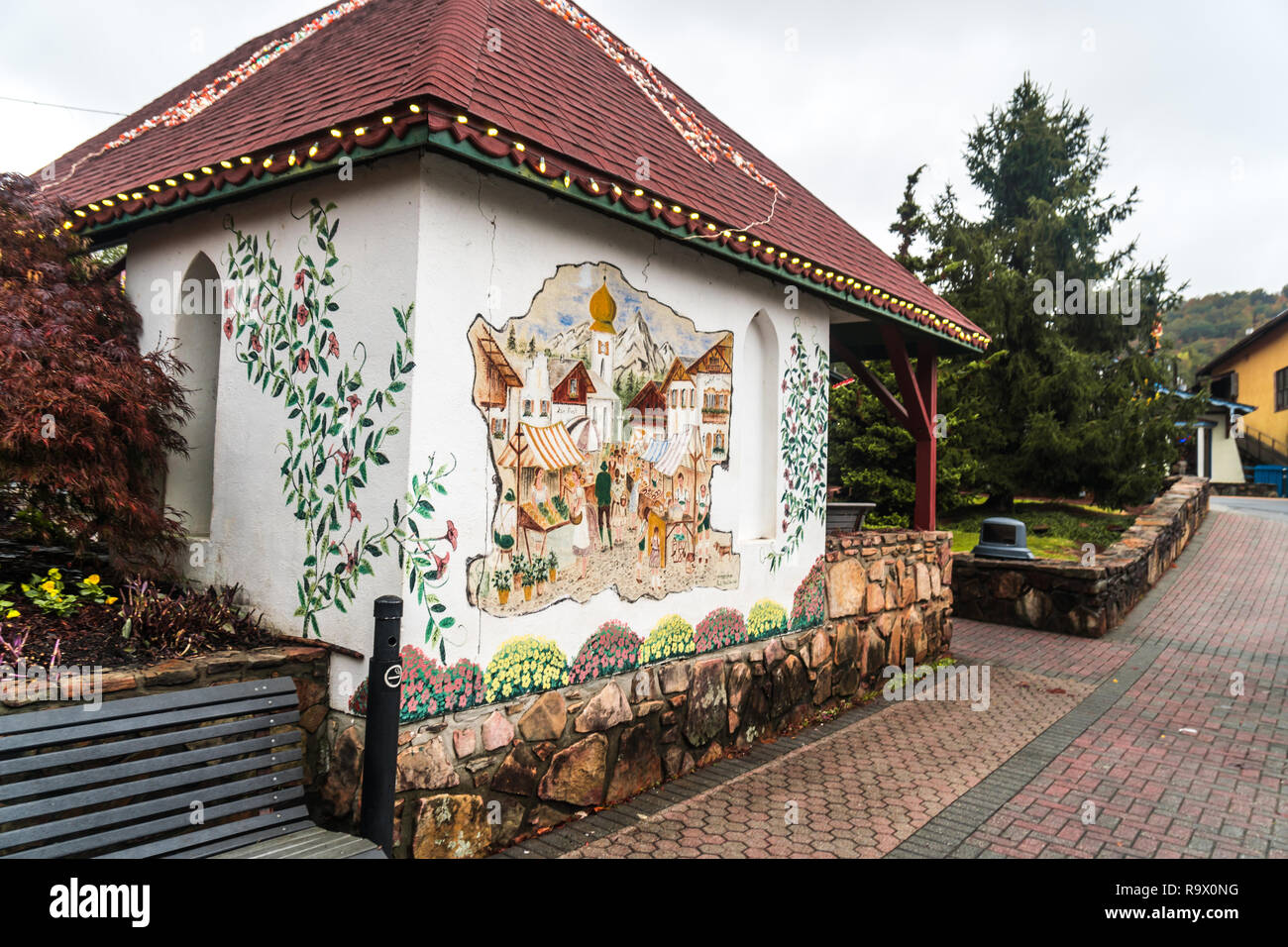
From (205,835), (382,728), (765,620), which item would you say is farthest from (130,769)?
(765,620)

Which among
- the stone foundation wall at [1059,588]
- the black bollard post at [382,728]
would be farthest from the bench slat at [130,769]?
the stone foundation wall at [1059,588]

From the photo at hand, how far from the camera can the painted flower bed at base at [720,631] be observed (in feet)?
18.8

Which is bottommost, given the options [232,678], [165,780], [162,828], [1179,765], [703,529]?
[1179,765]

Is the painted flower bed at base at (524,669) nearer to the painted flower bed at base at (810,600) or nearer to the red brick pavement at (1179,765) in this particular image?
the red brick pavement at (1179,765)

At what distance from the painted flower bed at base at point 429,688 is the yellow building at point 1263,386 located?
1626 inches

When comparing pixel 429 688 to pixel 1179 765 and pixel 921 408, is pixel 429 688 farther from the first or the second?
pixel 921 408

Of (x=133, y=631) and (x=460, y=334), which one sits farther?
(x=460, y=334)

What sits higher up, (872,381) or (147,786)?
(872,381)

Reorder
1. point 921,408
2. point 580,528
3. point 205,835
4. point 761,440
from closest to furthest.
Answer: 1. point 205,835
2. point 580,528
3. point 761,440
4. point 921,408

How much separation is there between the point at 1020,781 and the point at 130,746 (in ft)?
17.1

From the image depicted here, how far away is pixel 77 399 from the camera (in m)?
4.13

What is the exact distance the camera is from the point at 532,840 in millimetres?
4359

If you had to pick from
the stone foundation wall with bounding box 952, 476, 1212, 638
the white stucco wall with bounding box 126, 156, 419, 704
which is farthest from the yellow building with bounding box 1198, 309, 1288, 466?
the white stucco wall with bounding box 126, 156, 419, 704
